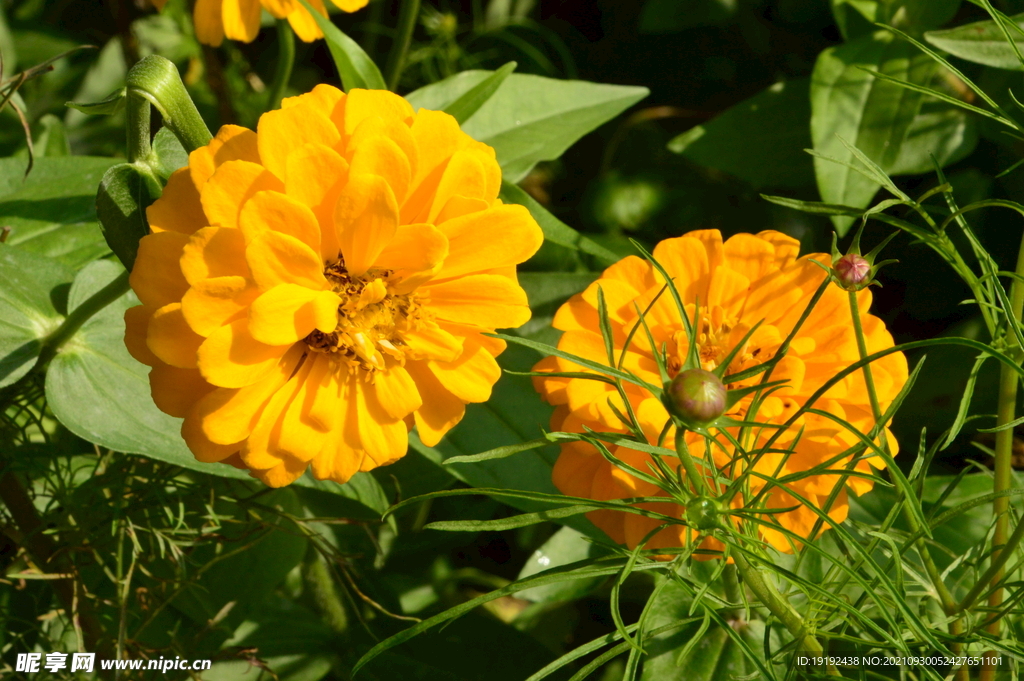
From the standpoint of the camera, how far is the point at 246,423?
1.62 ft

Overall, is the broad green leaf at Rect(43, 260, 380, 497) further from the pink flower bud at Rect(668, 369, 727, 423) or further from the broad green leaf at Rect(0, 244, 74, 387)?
the pink flower bud at Rect(668, 369, 727, 423)

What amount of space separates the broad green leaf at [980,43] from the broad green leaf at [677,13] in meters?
0.33

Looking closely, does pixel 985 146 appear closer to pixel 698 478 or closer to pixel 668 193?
pixel 668 193

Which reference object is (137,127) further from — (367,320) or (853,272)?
(853,272)

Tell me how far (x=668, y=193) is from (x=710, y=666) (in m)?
0.61

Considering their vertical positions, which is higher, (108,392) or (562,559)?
(108,392)

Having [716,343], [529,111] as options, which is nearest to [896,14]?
[529,111]

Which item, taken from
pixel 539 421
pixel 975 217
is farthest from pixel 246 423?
pixel 975 217

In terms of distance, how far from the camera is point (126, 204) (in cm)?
52

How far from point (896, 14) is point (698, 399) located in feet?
2.46

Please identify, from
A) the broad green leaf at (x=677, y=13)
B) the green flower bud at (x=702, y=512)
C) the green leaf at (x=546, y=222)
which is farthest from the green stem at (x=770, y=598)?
the broad green leaf at (x=677, y=13)

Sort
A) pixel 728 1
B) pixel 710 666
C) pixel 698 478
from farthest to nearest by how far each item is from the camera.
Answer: pixel 728 1 < pixel 710 666 < pixel 698 478

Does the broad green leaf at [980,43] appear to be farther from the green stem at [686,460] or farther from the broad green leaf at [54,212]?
the broad green leaf at [54,212]

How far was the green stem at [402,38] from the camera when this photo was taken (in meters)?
0.81
